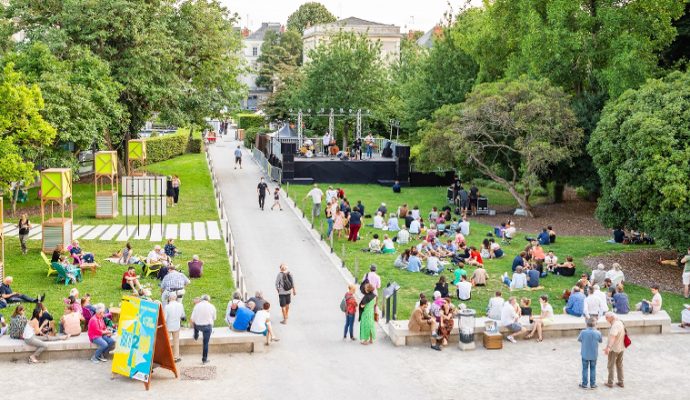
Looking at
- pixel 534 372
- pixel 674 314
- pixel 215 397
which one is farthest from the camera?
pixel 674 314

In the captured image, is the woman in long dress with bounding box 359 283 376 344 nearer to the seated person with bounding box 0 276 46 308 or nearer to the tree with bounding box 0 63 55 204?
the seated person with bounding box 0 276 46 308

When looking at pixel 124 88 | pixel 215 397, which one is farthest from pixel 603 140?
pixel 124 88

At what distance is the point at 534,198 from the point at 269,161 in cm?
1545

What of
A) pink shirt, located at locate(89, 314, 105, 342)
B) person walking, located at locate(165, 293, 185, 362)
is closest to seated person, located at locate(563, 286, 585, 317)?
person walking, located at locate(165, 293, 185, 362)

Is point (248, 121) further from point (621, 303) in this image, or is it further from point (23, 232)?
point (621, 303)

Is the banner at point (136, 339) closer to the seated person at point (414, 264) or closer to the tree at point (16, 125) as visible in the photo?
the seated person at point (414, 264)

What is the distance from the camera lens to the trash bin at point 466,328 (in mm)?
19391

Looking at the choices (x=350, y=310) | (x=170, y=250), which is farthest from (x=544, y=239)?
(x=350, y=310)

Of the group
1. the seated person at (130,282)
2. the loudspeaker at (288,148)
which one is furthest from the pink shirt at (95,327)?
the loudspeaker at (288,148)

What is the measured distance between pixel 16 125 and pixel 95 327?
45.3 ft

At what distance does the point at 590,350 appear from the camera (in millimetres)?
16984

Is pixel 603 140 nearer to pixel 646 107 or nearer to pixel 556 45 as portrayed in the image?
pixel 646 107

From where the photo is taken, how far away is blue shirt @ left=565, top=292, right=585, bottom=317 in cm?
2116

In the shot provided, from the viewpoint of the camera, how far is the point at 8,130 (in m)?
30.0
